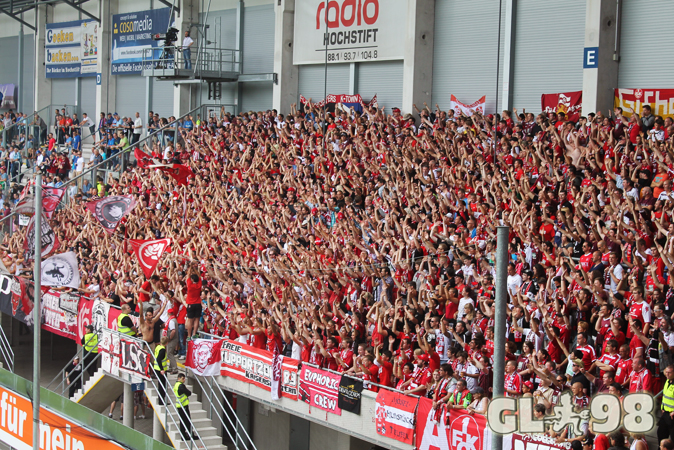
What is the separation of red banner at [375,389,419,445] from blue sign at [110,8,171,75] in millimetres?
25459

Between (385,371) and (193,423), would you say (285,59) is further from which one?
(385,371)

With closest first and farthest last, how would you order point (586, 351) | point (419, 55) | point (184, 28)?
1. point (586, 351)
2. point (419, 55)
3. point (184, 28)

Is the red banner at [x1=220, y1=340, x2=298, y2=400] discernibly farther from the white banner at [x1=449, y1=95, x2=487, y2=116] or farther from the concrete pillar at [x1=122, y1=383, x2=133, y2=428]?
the white banner at [x1=449, y1=95, x2=487, y2=116]

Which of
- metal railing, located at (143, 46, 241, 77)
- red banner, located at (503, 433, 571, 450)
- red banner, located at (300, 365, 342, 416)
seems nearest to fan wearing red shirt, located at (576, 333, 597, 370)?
red banner, located at (503, 433, 571, 450)

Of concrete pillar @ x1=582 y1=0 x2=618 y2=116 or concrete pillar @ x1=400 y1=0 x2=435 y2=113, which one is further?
concrete pillar @ x1=400 y1=0 x2=435 y2=113

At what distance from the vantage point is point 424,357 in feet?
43.8

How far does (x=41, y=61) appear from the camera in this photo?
43781mm

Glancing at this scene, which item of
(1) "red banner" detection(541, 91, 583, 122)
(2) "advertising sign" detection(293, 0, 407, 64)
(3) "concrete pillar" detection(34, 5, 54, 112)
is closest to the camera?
(1) "red banner" detection(541, 91, 583, 122)

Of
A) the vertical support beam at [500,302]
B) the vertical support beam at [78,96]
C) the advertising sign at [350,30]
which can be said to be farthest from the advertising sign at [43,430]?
the vertical support beam at [78,96]

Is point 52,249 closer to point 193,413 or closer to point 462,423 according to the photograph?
point 193,413

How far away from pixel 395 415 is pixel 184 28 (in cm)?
2399

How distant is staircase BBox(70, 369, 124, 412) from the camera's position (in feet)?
64.8

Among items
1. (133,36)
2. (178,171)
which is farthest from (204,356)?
(133,36)

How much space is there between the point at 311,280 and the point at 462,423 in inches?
235
